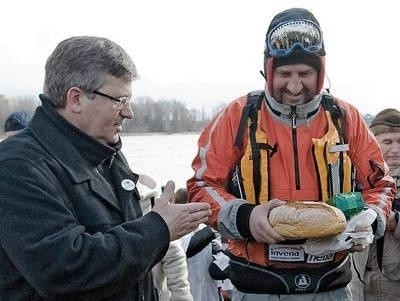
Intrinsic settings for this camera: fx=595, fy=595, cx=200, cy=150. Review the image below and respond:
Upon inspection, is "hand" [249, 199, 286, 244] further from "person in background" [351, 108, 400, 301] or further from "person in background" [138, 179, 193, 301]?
"person in background" [351, 108, 400, 301]

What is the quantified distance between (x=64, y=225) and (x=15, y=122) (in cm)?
376

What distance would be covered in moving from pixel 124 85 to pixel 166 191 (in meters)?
0.44

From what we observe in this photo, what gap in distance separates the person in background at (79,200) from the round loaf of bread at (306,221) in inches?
13.3

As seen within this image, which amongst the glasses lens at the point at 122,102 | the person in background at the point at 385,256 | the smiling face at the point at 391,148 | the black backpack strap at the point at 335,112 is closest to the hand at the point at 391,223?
the person in background at the point at 385,256

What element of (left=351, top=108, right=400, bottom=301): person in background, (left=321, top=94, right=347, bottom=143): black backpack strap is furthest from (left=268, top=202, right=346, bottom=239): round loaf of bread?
(left=351, top=108, right=400, bottom=301): person in background

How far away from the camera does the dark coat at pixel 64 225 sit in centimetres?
196

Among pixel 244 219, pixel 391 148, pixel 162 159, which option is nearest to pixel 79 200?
pixel 244 219

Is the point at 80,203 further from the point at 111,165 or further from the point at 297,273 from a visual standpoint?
the point at 297,273

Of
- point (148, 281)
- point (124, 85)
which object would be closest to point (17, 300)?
point (148, 281)

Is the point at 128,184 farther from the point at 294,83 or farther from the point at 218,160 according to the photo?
the point at 294,83

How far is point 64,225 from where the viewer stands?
78.9 inches

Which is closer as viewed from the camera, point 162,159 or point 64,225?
point 64,225

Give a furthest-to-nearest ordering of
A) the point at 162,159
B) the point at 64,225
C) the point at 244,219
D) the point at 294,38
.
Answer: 1. the point at 162,159
2. the point at 294,38
3. the point at 244,219
4. the point at 64,225

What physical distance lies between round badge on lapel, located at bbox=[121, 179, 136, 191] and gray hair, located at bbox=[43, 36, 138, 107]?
0.41 metres
